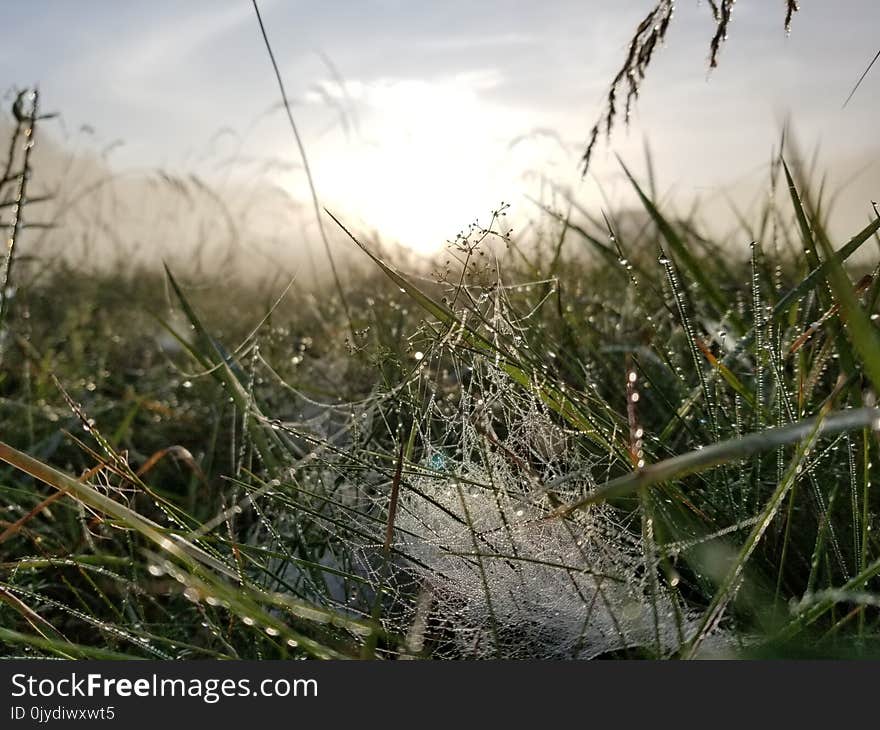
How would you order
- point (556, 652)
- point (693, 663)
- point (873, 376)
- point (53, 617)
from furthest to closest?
1. point (53, 617)
2. point (556, 652)
3. point (693, 663)
4. point (873, 376)

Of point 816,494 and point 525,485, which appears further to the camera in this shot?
point 525,485

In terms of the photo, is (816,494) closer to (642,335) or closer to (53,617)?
(642,335)

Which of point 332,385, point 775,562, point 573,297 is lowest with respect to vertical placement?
point 775,562

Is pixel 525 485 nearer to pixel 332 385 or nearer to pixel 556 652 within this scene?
pixel 556 652

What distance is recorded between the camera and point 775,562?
3.84ft

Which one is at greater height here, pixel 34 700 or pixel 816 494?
pixel 816 494

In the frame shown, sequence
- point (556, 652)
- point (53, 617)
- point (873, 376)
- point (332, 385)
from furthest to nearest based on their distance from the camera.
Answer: point (332, 385), point (53, 617), point (556, 652), point (873, 376)

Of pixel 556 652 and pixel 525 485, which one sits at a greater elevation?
pixel 525 485

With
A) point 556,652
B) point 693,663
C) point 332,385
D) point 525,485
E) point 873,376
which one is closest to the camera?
point 873,376

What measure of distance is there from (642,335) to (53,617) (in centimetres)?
142

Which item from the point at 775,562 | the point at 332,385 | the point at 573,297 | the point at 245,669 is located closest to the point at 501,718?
the point at 245,669

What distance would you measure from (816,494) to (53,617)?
4.49 ft

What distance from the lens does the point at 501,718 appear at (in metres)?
0.92

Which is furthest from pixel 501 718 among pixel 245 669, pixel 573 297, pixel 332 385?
pixel 573 297
